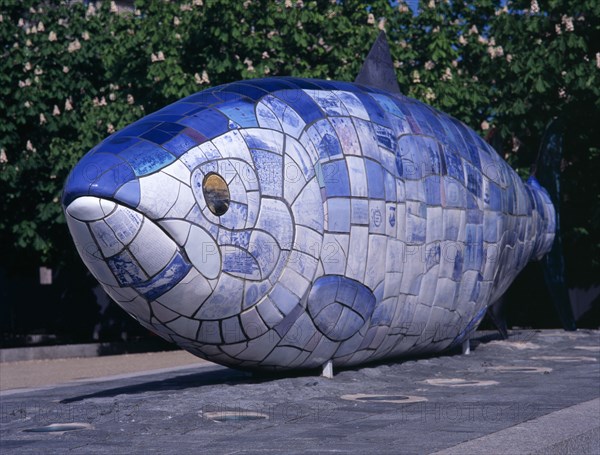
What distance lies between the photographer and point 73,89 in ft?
64.7

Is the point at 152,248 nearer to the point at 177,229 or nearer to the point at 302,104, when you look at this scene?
the point at 177,229

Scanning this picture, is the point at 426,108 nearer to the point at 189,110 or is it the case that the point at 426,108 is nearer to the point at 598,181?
the point at 189,110

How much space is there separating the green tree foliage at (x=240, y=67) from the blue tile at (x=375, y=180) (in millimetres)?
7673

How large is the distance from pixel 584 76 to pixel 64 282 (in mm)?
11402

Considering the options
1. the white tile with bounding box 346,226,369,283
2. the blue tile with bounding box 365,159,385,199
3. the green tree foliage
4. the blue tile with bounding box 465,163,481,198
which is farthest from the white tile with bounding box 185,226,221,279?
the green tree foliage

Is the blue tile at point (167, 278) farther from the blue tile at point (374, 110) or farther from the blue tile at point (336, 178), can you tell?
the blue tile at point (374, 110)

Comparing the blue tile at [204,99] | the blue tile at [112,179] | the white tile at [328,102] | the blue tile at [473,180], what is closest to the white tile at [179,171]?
the blue tile at [112,179]

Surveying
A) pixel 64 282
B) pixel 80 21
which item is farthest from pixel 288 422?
pixel 64 282

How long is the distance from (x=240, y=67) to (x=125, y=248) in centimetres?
992

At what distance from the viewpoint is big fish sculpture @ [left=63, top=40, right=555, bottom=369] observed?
874cm

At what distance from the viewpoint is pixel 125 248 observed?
8.63 m

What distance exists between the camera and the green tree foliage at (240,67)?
60.8 ft

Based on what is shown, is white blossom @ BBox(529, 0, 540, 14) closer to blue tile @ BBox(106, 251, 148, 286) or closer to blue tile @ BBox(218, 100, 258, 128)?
blue tile @ BBox(218, 100, 258, 128)

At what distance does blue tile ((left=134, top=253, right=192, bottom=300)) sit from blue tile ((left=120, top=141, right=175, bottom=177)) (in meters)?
0.72
